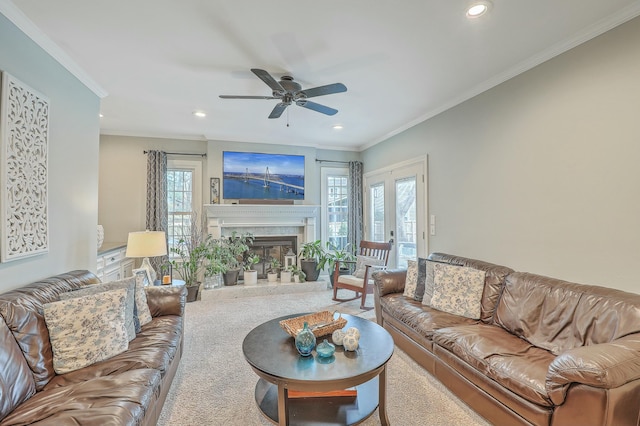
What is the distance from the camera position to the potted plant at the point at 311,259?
5.39m

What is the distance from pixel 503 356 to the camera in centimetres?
196

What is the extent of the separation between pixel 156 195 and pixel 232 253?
1.57m

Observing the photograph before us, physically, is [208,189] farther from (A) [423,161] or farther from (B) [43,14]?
(A) [423,161]

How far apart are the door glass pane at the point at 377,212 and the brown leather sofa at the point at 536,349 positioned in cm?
242

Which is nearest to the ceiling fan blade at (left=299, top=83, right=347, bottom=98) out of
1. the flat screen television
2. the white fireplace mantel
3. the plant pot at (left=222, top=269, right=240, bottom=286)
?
the flat screen television

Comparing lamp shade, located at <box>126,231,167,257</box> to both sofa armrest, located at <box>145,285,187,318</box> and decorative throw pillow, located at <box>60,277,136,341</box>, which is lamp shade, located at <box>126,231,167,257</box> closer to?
sofa armrest, located at <box>145,285,187,318</box>

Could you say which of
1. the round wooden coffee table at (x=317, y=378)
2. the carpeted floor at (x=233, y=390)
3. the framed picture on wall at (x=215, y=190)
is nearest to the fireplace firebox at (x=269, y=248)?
the framed picture on wall at (x=215, y=190)

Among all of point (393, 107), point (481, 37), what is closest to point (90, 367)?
point (481, 37)

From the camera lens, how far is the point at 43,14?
205 cm

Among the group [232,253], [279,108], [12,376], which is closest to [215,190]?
[232,253]

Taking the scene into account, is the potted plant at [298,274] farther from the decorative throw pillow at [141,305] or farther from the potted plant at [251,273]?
the decorative throw pillow at [141,305]

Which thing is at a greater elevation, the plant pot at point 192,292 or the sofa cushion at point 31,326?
the sofa cushion at point 31,326

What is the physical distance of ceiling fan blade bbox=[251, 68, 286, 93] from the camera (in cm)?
243

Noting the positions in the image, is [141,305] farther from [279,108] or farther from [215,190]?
[215,190]
